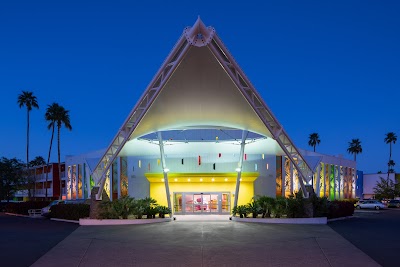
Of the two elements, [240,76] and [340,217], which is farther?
[340,217]

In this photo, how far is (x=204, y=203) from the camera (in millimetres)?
40719

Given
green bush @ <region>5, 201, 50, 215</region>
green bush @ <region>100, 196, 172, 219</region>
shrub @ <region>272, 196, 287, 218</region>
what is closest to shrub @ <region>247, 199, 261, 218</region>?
shrub @ <region>272, 196, 287, 218</region>

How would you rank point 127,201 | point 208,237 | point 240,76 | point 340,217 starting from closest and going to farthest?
1. point 208,237
2. point 240,76
3. point 127,201
4. point 340,217

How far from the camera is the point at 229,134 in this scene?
148 ft

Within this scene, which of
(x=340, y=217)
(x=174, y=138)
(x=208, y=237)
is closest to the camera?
(x=208, y=237)

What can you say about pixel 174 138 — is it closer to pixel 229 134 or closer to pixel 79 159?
pixel 229 134

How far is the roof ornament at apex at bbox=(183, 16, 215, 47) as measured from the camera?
1839cm

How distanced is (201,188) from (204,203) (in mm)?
1372

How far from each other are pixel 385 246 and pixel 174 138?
28.3 metres

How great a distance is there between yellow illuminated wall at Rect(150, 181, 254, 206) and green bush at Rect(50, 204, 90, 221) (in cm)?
1051

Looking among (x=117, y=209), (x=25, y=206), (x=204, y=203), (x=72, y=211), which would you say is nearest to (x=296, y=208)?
(x=117, y=209)

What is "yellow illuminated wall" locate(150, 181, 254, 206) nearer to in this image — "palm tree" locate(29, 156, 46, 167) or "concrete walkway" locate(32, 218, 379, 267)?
"concrete walkway" locate(32, 218, 379, 267)

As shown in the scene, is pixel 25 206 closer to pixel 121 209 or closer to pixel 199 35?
pixel 121 209

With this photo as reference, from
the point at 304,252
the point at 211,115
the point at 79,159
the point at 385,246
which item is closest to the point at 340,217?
the point at 211,115
